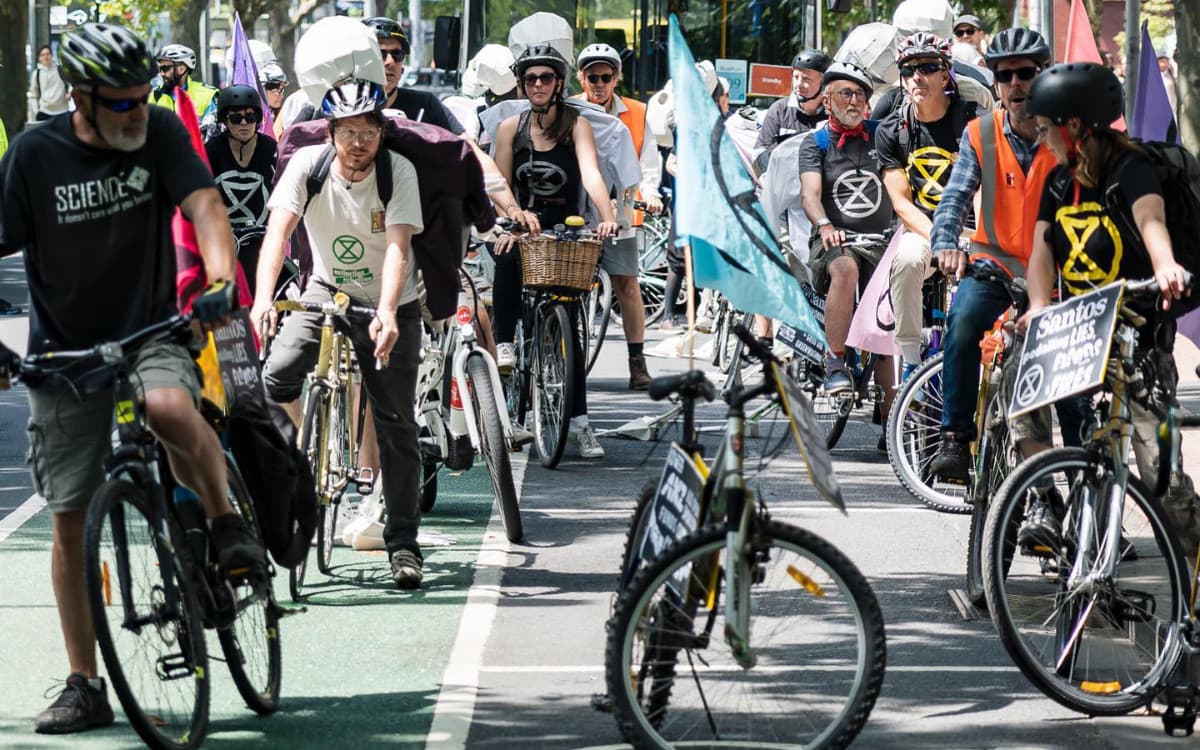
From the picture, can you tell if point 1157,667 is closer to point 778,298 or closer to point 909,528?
point 778,298

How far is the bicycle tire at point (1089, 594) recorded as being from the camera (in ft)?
19.7

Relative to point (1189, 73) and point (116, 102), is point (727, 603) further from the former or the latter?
point (1189, 73)

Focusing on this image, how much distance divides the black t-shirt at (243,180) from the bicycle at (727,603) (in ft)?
17.8

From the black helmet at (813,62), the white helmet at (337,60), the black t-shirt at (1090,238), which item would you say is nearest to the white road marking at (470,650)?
the white helmet at (337,60)

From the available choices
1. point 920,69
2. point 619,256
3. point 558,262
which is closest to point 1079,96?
point 920,69

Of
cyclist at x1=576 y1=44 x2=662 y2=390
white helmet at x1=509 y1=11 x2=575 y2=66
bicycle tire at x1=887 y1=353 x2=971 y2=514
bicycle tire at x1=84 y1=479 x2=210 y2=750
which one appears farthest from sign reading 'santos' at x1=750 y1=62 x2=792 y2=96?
bicycle tire at x1=84 y1=479 x2=210 y2=750

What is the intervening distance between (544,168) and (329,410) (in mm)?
3562

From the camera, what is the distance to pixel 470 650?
273 inches

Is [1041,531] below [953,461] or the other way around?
the other way around

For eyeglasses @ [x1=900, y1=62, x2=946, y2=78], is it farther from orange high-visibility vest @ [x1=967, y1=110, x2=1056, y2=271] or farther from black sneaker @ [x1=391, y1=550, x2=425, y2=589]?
black sneaker @ [x1=391, y1=550, x2=425, y2=589]

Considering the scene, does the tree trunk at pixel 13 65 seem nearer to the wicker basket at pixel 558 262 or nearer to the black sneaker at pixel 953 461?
the wicker basket at pixel 558 262

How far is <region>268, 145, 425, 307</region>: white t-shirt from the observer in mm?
7812

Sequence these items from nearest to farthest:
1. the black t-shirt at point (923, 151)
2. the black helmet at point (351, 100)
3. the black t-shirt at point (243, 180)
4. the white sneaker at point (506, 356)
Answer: the black helmet at point (351, 100)
the black t-shirt at point (923, 151)
the black t-shirt at point (243, 180)
the white sneaker at point (506, 356)

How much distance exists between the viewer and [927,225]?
933cm
